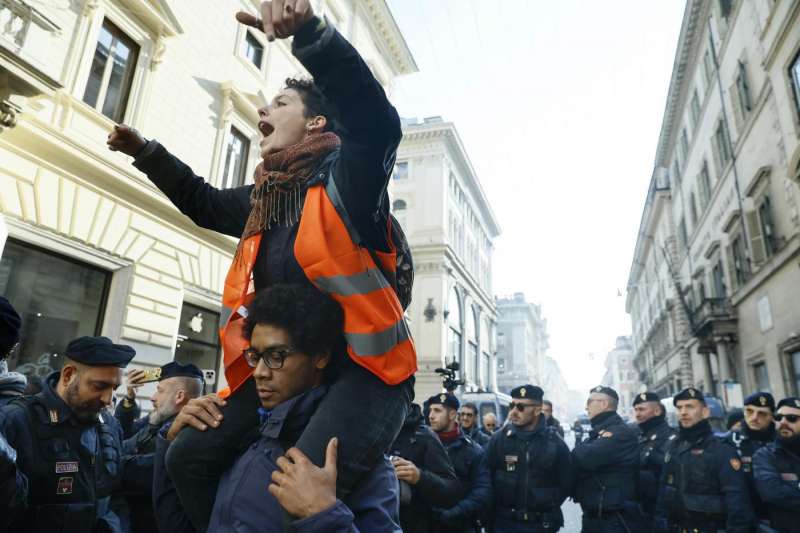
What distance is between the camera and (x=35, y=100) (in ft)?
27.3

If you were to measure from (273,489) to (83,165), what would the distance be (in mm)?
9408

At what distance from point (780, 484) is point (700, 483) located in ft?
2.20

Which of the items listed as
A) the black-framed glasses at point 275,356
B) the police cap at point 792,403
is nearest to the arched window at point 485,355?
the police cap at point 792,403

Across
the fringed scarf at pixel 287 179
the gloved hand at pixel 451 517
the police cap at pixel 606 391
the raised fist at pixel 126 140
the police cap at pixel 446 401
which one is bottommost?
the gloved hand at pixel 451 517

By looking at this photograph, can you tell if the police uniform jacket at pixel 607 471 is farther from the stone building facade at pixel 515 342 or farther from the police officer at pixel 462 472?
the stone building facade at pixel 515 342

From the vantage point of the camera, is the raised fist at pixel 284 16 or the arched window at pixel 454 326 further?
the arched window at pixel 454 326

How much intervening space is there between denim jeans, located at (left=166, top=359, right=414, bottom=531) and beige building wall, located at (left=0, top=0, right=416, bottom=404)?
746 cm

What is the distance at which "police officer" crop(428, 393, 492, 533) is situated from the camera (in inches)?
207

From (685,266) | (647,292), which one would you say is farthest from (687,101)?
(647,292)

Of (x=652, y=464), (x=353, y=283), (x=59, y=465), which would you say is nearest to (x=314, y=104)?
(x=353, y=283)

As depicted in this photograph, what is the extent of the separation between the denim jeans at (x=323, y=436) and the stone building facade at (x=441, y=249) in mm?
26258

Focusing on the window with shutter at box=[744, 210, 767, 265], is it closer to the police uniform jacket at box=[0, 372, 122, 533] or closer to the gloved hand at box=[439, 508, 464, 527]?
the gloved hand at box=[439, 508, 464, 527]

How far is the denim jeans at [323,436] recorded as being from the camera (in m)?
1.65

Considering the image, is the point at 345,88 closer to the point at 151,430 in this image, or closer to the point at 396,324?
the point at 396,324
